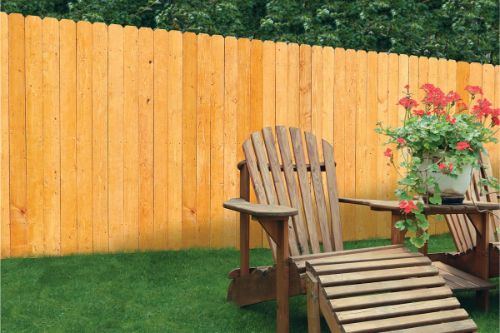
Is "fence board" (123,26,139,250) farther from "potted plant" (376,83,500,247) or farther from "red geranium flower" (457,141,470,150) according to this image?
"red geranium flower" (457,141,470,150)

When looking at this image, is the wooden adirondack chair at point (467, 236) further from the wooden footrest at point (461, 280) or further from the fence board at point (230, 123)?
the fence board at point (230, 123)

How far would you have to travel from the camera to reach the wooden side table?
291 centimetres

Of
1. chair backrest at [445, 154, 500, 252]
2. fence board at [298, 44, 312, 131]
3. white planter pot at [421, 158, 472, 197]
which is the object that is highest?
fence board at [298, 44, 312, 131]

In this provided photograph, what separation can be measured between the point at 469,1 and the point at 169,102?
18.3 ft

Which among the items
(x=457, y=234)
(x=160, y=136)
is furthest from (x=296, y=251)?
(x=160, y=136)

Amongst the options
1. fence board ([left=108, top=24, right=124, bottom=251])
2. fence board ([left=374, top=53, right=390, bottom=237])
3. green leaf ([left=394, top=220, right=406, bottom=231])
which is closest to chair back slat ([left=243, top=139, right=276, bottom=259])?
green leaf ([left=394, top=220, right=406, bottom=231])

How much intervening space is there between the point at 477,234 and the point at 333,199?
86cm

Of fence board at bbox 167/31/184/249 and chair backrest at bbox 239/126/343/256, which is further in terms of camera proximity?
fence board at bbox 167/31/184/249

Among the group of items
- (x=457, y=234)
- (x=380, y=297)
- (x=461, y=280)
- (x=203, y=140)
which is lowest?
(x=461, y=280)

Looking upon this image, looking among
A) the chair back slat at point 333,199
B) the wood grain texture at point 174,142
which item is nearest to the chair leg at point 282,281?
Result: the chair back slat at point 333,199

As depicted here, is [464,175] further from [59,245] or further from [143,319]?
[59,245]

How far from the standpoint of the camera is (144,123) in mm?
4297

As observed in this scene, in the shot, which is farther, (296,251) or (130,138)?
(130,138)

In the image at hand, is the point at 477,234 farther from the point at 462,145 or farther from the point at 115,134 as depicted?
the point at 115,134
